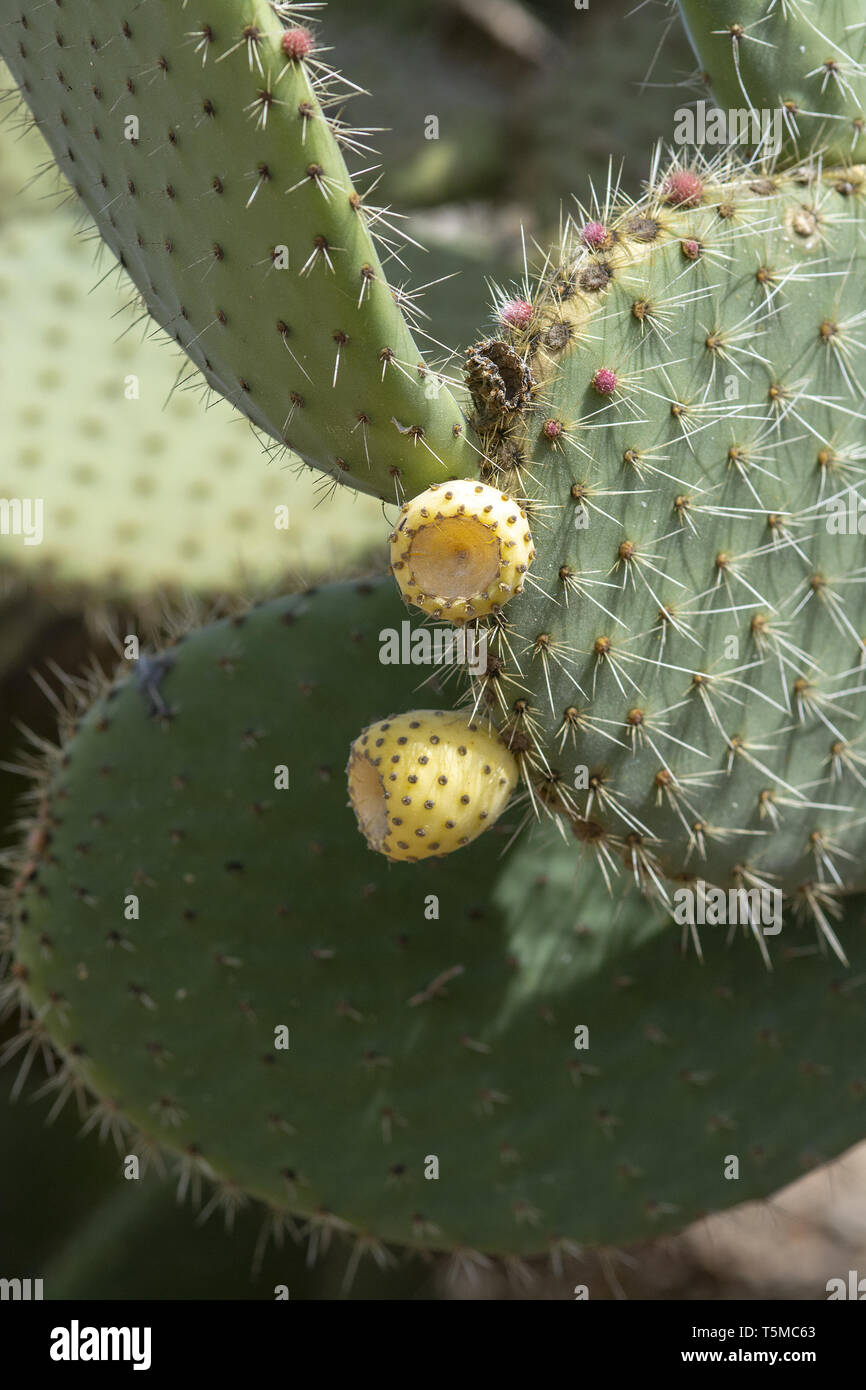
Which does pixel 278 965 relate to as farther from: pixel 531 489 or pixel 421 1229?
pixel 531 489

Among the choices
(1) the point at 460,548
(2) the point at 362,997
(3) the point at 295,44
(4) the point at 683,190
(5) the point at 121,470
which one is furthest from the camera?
(5) the point at 121,470

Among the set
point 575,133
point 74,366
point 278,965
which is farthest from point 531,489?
point 575,133

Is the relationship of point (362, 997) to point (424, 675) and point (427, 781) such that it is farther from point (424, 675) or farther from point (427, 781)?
point (427, 781)

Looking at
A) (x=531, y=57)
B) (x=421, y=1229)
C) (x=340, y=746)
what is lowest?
(x=421, y=1229)

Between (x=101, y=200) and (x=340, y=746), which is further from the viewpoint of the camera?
(x=340, y=746)

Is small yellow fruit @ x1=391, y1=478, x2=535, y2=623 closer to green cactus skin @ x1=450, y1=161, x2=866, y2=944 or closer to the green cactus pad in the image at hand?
green cactus skin @ x1=450, y1=161, x2=866, y2=944

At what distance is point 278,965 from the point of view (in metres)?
1.31

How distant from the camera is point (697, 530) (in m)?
0.99

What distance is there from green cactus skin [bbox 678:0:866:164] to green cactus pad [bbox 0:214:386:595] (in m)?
0.93

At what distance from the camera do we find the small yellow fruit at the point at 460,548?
33.5 inches

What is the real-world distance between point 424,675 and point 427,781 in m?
0.38

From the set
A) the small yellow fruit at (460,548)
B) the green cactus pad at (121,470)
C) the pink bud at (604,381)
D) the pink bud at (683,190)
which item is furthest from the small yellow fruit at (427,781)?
the green cactus pad at (121,470)

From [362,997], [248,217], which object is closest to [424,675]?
[362,997]

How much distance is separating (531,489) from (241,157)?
31cm
